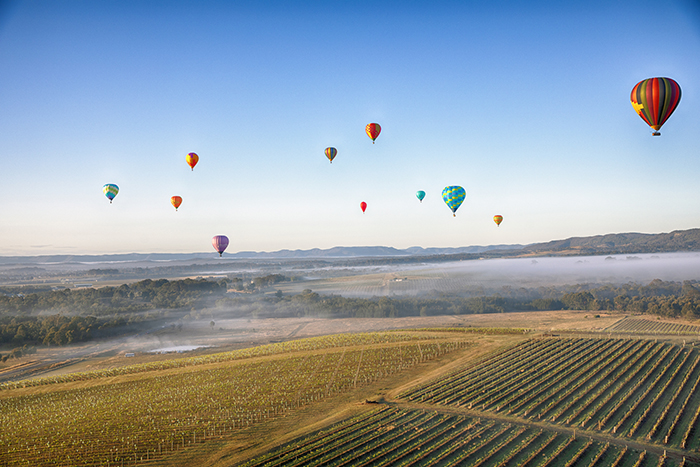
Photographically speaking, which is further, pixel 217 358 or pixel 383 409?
pixel 217 358

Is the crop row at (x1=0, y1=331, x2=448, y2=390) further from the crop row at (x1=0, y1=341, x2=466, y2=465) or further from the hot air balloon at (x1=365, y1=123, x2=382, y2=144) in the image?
the hot air balloon at (x1=365, y1=123, x2=382, y2=144)

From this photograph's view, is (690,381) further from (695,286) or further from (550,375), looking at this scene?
(695,286)

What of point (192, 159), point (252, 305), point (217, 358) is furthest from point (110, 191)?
point (252, 305)

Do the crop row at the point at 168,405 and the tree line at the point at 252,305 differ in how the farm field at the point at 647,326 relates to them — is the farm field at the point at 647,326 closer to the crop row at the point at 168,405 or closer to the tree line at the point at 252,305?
the tree line at the point at 252,305

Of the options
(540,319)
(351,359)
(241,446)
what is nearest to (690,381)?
(351,359)

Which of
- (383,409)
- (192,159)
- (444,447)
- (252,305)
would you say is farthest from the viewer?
(252,305)

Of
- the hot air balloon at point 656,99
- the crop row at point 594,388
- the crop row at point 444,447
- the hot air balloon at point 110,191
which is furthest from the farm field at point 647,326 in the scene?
the hot air balloon at point 110,191

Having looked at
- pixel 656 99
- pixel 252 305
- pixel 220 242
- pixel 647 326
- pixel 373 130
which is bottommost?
pixel 252 305

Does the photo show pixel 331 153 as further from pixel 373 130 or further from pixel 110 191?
pixel 110 191
